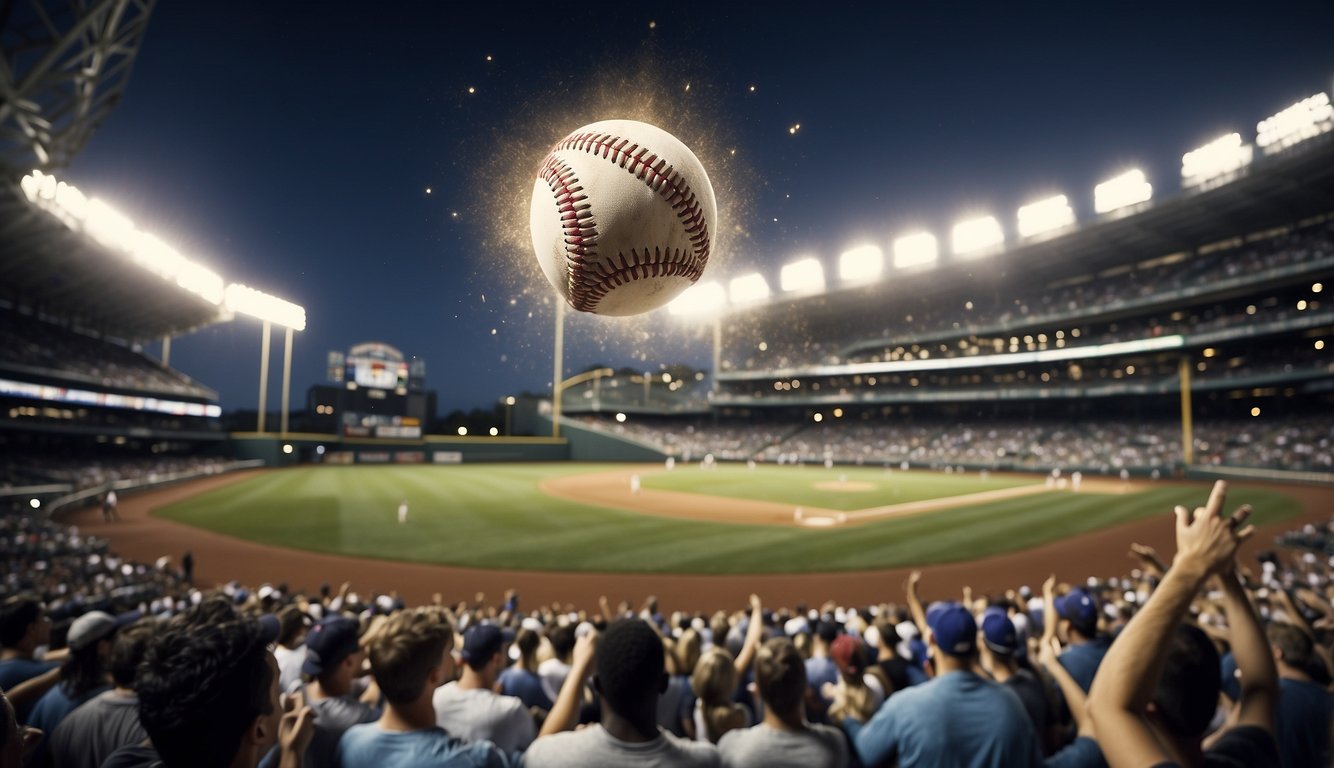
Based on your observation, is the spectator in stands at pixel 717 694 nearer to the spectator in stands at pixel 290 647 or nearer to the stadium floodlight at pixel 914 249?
the spectator in stands at pixel 290 647

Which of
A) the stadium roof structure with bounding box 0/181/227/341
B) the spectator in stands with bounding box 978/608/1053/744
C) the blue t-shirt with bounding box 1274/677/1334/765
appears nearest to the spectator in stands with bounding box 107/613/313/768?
the spectator in stands with bounding box 978/608/1053/744

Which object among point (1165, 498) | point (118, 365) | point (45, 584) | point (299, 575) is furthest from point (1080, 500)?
point (118, 365)

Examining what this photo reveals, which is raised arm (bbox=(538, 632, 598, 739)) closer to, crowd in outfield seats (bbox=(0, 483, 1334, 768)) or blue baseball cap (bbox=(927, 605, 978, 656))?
crowd in outfield seats (bbox=(0, 483, 1334, 768))

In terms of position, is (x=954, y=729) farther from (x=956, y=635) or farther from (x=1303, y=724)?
(x=1303, y=724)

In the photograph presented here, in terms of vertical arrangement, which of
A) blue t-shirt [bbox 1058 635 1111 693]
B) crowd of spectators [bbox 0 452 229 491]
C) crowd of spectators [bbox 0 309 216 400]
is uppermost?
crowd of spectators [bbox 0 309 216 400]

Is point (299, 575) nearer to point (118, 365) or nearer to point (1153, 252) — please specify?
point (118, 365)

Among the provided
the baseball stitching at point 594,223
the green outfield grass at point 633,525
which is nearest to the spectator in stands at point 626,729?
the baseball stitching at point 594,223

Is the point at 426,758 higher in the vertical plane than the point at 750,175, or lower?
lower
